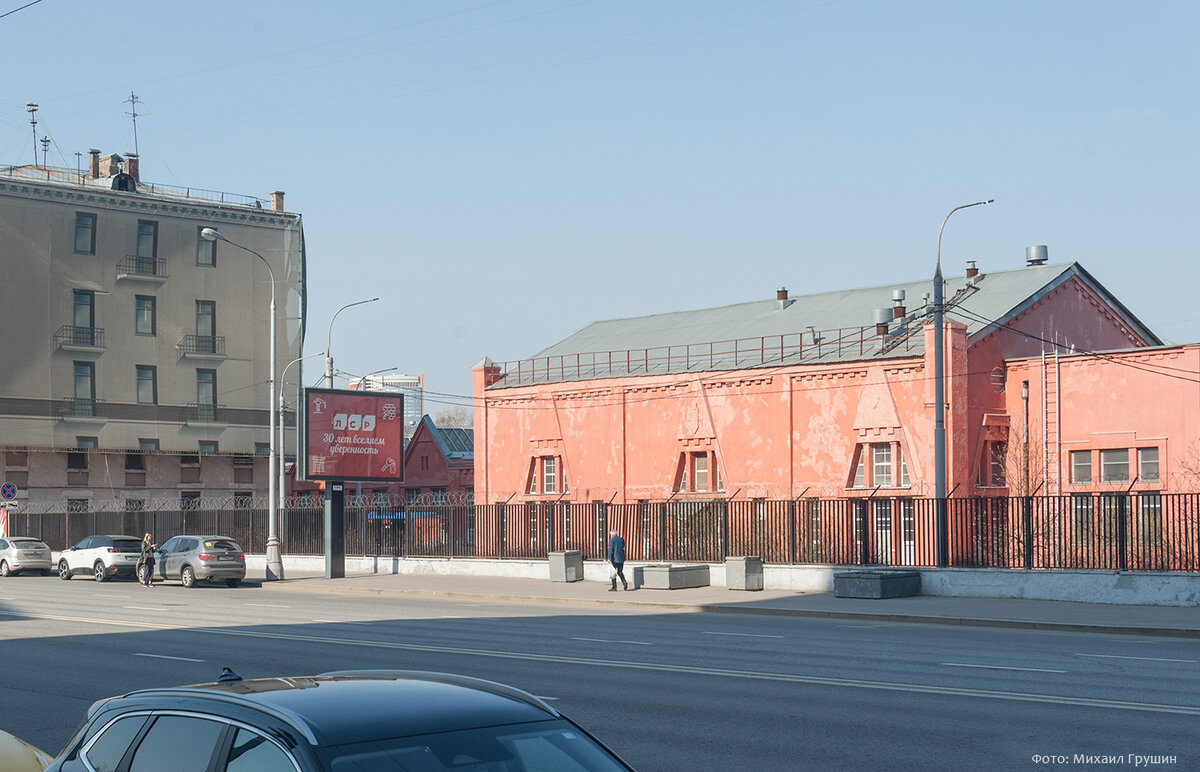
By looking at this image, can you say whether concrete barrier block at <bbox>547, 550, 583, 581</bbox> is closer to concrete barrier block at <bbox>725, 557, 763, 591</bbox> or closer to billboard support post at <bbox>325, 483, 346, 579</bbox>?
concrete barrier block at <bbox>725, 557, 763, 591</bbox>

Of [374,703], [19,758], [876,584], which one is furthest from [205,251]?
[374,703]

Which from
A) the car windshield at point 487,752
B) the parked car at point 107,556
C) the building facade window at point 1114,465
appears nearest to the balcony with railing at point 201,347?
the parked car at point 107,556

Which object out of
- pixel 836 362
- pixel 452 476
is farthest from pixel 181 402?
pixel 836 362

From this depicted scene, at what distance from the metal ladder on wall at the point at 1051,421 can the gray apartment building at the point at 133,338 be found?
3911 cm

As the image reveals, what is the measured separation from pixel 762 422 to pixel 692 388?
3.70 metres

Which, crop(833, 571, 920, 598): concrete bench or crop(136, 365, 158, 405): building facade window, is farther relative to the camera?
crop(136, 365, 158, 405): building facade window

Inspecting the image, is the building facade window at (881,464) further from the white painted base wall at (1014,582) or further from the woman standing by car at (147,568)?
the woman standing by car at (147,568)

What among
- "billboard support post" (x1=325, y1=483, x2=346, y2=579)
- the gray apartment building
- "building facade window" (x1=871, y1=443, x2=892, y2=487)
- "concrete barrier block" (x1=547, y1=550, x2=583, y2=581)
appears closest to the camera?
"concrete barrier block" (x1=547, y1=550, x2=583, y2=581)

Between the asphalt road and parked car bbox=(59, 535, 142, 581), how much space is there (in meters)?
15.3

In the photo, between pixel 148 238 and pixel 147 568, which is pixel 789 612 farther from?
pixel 148 238

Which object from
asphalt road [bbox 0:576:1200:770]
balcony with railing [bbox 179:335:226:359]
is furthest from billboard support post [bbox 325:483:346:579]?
balcony with railing [bbox 179:335:226:359]

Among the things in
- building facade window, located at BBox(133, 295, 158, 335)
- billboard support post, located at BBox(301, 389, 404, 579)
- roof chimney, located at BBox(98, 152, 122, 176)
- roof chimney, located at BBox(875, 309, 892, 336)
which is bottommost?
billboard support post, located at BBox(301, 389, 404, 579)

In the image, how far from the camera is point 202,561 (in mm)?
38344

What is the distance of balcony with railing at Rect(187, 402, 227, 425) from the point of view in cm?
6944
